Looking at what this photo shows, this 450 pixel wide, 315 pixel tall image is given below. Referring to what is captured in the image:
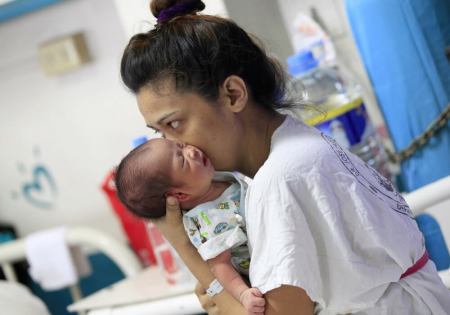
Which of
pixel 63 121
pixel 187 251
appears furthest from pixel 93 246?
pixel 187 251

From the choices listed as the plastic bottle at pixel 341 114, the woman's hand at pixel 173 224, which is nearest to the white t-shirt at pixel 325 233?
the woman's hand at pixel 173 224

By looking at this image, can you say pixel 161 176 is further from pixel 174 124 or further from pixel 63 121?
pixel 63 121

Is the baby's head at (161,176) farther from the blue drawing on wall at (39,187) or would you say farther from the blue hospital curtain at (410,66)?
the blue drawing on wall at (39,187)

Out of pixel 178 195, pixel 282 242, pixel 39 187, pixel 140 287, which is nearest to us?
pixel 282 242

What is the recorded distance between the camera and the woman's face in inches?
40.8

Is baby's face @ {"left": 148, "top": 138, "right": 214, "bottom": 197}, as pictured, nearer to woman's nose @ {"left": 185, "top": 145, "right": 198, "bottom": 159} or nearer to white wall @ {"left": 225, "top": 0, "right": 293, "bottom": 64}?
woman's nose @ {"left": 185, "top": 145, "right": 198, "bottom": 159}

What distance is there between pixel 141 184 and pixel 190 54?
24cm

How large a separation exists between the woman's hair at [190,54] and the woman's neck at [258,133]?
3 centimetres

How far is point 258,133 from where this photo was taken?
1.11 meters

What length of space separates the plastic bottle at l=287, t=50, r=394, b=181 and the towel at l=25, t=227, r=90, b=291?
99 centimetres

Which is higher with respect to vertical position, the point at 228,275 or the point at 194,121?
the point at 194,121

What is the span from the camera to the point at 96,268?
2.46 metres

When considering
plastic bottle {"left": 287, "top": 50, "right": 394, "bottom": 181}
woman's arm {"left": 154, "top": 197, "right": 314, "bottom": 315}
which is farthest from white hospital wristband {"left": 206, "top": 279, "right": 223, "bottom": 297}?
plastic bottle {"left": 287, "top": 50, "right": 394, "bottom": 181}

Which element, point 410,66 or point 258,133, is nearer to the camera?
point 258,133
